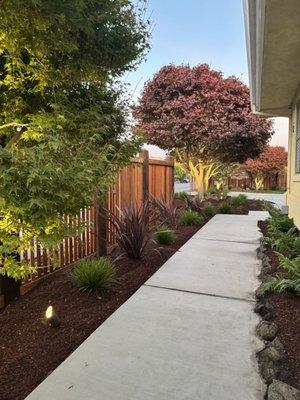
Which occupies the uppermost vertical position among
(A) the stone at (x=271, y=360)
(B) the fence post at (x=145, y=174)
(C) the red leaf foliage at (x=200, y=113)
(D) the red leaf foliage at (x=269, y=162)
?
(C) the red leaf foliage at (x=200, y=113)

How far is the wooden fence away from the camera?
12.4ft

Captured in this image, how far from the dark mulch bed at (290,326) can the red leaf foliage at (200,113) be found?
9.39m

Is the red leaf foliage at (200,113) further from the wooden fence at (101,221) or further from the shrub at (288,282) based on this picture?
the shrub at (288,282)

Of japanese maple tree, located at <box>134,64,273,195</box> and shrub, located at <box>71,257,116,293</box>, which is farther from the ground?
japanese maple tree, located at <box>134,64,273,195</box>

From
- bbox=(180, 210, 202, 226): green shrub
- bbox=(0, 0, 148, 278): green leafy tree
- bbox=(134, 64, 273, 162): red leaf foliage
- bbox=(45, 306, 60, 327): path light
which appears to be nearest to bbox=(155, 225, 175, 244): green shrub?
bbox=(0, 0, 148, 278): green leafy tree

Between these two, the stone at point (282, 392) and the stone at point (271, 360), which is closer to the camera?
Result: the stone at point (282, 392)

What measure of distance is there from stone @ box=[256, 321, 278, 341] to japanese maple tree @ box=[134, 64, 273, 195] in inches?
388

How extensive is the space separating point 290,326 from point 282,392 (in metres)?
0.93

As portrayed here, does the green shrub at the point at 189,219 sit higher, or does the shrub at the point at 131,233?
the shrub at the point at 131,233

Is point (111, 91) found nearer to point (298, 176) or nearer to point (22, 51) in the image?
point (22, 51)

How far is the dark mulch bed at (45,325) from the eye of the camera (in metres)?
2.33

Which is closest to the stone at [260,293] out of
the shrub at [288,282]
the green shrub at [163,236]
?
the shrub at [288,282]

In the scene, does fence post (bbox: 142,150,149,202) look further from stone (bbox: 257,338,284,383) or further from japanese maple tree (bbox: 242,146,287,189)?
japanese maple tree (bbox: 242,146,287,189)

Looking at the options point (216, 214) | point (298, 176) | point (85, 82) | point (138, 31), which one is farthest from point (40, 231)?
point (216, 214)
